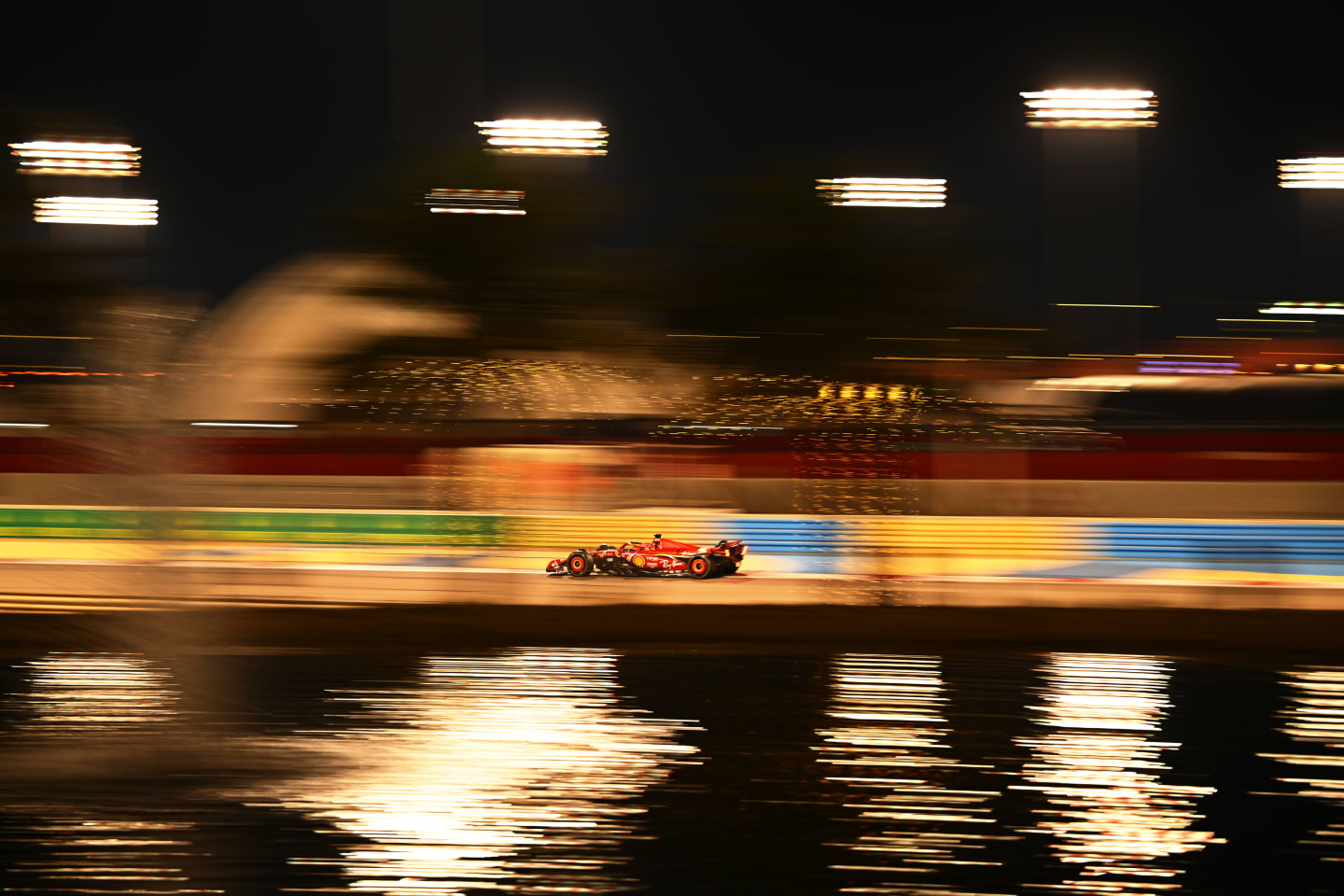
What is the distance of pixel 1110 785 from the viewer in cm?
486

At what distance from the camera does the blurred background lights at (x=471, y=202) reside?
942 cm

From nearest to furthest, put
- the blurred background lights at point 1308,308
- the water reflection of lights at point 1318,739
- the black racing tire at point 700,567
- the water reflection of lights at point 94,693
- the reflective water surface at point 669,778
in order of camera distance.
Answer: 1. the reflective water surface at point 669,778
2. the water reflection of lights at point 1318,739
3. the water reflection of lights at point 94,693
4. the black racing tire at point 700,567
5. the blurred background lights at point 1308,308

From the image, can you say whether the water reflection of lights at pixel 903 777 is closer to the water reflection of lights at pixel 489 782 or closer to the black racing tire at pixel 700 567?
the water reflection of lights at pixel 489 782

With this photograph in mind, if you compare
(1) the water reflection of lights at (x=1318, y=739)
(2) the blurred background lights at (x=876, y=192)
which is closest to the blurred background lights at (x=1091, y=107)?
(2) the blurred background lights at (x=876, y=192)

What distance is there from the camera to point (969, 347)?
966 cm

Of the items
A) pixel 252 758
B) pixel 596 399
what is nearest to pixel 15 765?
pixel 252 758

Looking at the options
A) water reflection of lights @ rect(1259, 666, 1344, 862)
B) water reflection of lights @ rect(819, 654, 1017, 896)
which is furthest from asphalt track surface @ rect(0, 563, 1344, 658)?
water reflection of lights @ rect(819, 654, 1017, 896)

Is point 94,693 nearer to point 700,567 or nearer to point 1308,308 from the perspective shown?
point 700,567

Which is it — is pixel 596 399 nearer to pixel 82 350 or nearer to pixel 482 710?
pixel 82 350

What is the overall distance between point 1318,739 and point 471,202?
640 centimetres

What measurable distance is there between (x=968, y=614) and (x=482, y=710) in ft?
15.0

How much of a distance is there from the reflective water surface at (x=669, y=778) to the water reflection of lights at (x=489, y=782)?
0.02m

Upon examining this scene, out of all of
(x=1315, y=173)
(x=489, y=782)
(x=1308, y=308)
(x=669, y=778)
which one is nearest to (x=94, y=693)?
(x=489, y=782)

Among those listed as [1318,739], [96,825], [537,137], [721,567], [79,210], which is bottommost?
[1318,739]
